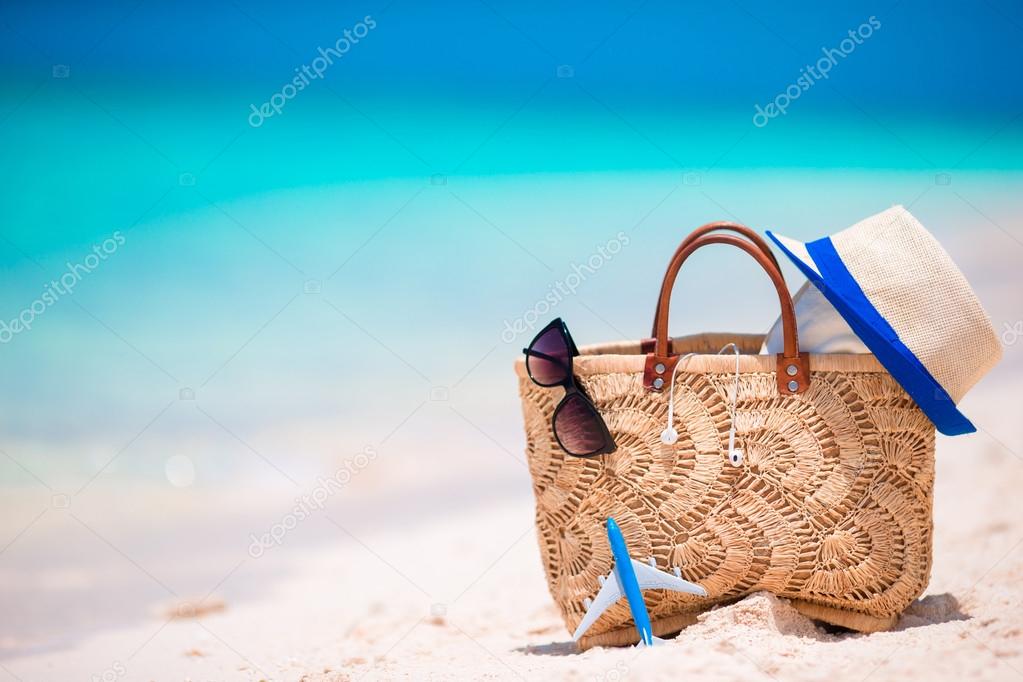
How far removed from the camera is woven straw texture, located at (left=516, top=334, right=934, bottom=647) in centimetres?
268

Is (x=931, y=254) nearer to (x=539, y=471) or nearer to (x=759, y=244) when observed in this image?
(x=759, y=244)

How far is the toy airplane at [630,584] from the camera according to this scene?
8.73 ft

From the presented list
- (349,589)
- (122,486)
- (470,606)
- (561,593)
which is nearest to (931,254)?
(561,593)

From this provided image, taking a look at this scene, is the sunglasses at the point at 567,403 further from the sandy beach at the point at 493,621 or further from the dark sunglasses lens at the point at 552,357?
the sandy beach at the point at 493,621

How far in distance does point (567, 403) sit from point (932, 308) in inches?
41.5

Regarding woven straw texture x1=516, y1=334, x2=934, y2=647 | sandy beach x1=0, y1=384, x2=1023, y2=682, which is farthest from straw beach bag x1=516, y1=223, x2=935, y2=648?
sandy beach x1=0, y1=384, x2=1023, y2=682

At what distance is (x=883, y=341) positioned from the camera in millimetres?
2584

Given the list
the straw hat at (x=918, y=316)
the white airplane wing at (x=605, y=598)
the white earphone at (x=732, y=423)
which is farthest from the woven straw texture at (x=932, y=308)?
the white airplane wing at (x=605, y=598)

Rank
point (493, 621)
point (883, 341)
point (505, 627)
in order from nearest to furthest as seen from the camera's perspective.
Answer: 1. point (883, 341)
2. point (505, 627)
3. point (493, 621)

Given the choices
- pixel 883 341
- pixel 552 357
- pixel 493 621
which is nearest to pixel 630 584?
pixel 552 357

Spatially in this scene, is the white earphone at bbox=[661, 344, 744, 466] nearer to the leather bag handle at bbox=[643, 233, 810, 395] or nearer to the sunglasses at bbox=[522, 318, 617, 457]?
the leather bag handle at bbox=[643, 233, 810, 395]

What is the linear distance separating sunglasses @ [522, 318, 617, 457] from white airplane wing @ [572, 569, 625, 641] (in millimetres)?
372

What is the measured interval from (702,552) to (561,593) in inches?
19.3

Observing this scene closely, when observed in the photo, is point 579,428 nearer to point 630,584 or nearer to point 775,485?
point 630,584
